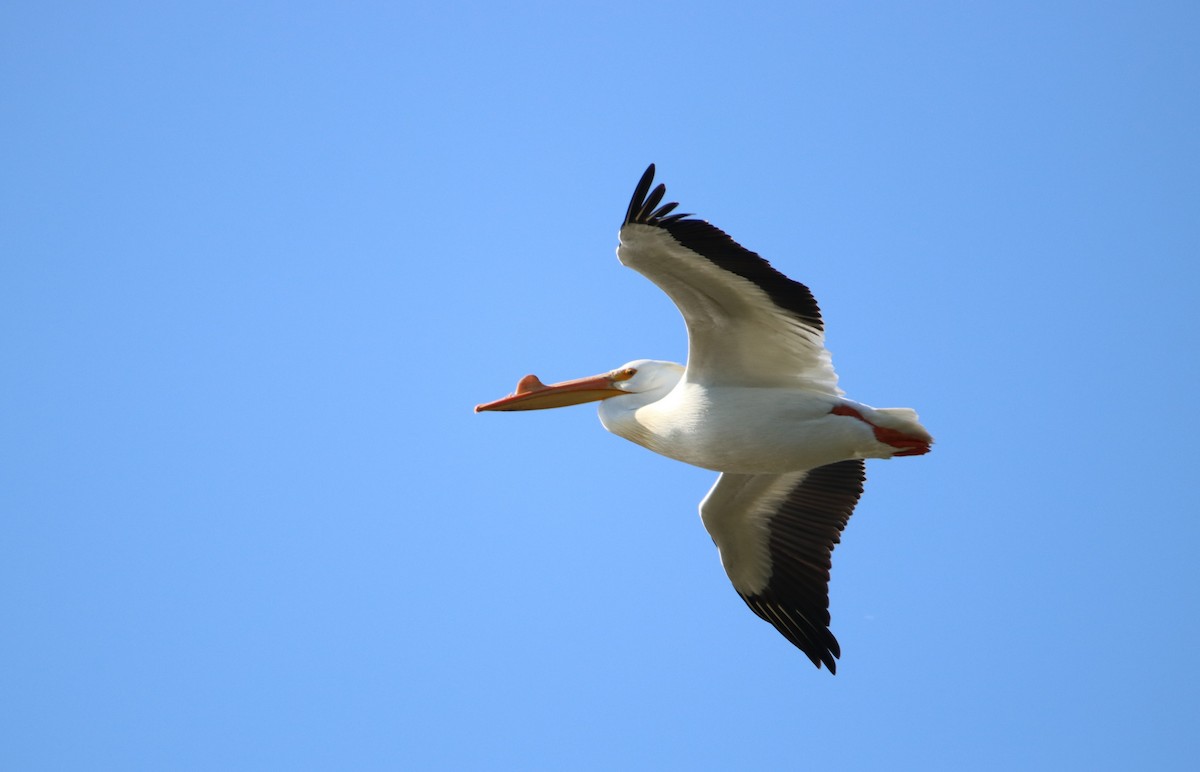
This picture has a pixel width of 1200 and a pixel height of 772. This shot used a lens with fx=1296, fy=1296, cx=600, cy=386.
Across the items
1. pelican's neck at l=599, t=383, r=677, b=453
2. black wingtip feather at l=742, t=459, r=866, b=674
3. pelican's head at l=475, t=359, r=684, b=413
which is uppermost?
pelican's head at l=475, t=359, r=684, b=413

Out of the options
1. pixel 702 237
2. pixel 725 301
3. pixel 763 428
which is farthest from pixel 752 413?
pixel 702 237

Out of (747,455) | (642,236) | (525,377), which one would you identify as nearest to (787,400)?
(747,455)

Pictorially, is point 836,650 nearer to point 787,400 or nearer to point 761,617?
point 761,617

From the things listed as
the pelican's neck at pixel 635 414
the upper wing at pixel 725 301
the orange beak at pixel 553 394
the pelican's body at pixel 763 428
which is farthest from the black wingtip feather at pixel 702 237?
the orange beak at pixel 553 394

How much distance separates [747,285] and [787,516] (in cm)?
226

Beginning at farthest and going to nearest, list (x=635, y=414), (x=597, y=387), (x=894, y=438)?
(x=597, y=387), (x=635, y=414), (x=894, y=438)

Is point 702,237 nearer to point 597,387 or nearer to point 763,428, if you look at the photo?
point 763,428

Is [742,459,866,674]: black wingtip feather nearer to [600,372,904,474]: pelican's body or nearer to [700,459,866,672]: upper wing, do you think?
[700,459,866,672]: upper wing

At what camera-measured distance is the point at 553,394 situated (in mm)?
9188

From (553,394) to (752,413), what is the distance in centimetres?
173

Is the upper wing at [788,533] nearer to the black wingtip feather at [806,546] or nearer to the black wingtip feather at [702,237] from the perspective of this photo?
the black wingtip feather at [806,546]

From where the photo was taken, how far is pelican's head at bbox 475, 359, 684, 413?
29.1ft

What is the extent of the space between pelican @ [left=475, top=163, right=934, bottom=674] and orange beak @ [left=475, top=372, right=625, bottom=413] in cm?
1

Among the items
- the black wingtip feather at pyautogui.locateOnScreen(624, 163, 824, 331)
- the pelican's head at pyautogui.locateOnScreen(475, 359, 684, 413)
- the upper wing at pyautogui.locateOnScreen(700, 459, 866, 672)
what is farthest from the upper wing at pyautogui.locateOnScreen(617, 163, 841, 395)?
the upper wing at pyautogui.locateOnScreen(700, 459, 866, 672)
